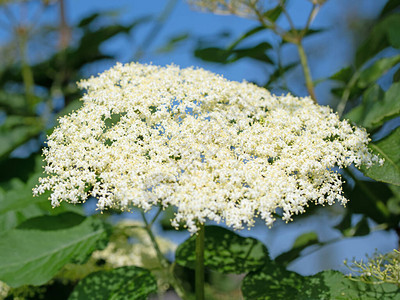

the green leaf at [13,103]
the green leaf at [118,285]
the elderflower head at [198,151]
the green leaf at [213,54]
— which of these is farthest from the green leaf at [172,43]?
the green leaf at [118,285]

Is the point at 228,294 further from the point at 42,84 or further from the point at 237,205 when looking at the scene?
the point at 42,84

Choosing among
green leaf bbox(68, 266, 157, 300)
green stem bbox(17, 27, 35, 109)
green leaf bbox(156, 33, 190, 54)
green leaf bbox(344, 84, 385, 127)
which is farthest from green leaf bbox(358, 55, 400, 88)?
green stem bbox(17, 27, 35, 109)

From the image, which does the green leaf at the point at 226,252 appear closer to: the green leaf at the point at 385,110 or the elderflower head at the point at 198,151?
the elderflower head at the point at 198,151

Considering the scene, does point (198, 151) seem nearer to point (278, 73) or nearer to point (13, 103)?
point (278, 73)

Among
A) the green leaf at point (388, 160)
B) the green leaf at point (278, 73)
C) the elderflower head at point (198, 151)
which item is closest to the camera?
the elderflower head at point (198, 151)

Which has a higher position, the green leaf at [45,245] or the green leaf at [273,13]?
the green leaf at [273,13]

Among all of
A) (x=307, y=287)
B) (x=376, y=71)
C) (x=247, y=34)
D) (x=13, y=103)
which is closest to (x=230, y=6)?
(x=247, y=34)

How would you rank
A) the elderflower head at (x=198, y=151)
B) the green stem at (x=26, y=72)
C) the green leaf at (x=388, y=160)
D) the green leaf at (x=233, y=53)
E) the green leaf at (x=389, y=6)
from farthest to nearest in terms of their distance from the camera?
the green stem at (x=26, y=72), the green leaf at (x=233, y=53), the green leaf at (x=389, y=6), the green leaf at (x=388, y=160), the elderflower head at (x=198, y=151)
